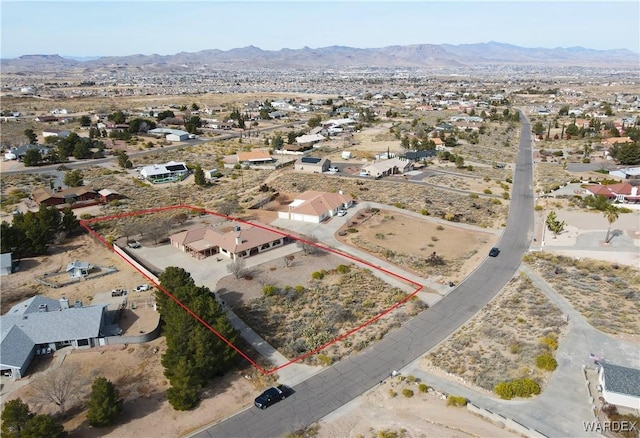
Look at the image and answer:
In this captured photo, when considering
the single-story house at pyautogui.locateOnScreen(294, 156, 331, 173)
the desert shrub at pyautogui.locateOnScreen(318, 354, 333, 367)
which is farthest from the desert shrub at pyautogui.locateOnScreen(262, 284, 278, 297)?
the single-story house at pyautogui.locateOnScreen(294, 156, 331, 173)

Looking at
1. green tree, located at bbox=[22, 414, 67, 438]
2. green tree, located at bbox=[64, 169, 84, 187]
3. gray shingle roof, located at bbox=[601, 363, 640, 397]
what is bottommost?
green tree, located at bbox=[22, 414, 67, 438]

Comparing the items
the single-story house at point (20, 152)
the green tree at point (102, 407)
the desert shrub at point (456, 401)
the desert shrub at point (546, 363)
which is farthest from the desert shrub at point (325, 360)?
the single-story house at point (20, 152)

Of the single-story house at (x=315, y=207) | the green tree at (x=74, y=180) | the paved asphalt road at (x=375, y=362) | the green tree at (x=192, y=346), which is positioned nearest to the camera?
the paved asphalt road at (x=375, y=362)

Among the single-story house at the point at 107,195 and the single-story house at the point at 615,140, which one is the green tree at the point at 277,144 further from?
the single-story house at the point at 615,140

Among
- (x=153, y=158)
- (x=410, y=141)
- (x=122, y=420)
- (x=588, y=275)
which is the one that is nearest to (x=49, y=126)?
(x=153, y=158)

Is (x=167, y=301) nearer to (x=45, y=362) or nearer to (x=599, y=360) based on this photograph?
(x=45, y=362)

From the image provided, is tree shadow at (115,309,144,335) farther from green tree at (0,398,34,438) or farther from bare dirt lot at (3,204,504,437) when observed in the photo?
green tree at (0,398,34,438)

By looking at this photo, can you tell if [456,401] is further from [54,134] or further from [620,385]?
[54,134]
